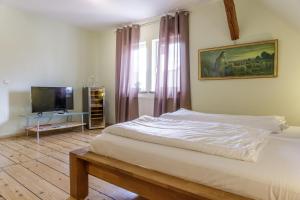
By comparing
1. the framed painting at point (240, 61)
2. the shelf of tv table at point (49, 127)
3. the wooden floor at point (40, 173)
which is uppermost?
the framed painting at point (240, 61)

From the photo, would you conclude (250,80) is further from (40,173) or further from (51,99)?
(51,99)

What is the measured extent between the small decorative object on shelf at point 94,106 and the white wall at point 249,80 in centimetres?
250

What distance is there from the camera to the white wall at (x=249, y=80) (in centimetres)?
313

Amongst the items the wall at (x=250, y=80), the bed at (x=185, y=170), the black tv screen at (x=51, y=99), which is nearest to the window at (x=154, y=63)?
the wall at (x=250, y=80)

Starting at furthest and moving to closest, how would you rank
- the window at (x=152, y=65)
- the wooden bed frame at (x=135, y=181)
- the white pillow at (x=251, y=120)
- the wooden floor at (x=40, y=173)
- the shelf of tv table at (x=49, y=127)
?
the shelf of tv table at (x=49, y=127) < the window at (x=152, y=65) < the white pillow at (x=251, y=120) < the wooden floor at (x=40, y=173) < the wooden bed frame at (x=135, y=181)

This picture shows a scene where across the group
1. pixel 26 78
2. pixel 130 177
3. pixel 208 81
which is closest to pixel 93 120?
pixel 26 78

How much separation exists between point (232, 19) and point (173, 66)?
1.39 meters

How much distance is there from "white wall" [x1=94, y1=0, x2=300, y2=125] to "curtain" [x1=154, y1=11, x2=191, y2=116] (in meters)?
0.14

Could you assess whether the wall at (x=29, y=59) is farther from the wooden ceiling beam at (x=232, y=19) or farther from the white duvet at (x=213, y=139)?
the wooden ceiling beam at (x=232, y=19)

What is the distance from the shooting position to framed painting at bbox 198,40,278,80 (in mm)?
3250

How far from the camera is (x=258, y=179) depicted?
1.17m

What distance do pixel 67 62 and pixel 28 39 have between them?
0.98m

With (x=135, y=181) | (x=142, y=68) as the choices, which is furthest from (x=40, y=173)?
(x=142, y=68)

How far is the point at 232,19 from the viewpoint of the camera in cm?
324
